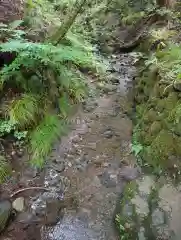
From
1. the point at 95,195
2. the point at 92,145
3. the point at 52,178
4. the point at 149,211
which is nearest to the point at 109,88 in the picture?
the point at 92,145

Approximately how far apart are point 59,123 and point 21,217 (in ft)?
7.13

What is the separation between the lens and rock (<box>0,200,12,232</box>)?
14.0 ft

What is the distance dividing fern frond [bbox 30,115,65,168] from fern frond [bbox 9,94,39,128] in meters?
0.22

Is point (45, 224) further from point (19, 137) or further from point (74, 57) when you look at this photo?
point (74, 57)

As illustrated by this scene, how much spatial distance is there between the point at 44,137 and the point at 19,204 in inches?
55.8

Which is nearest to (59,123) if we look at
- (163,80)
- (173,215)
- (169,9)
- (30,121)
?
(30,121)

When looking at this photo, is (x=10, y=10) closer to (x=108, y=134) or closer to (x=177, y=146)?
(x=108, y=134)

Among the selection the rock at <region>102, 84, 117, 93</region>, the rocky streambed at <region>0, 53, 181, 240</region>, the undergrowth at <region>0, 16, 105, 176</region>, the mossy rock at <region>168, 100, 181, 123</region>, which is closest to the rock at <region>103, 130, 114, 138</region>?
the rocky streambed at <region>0, 53, 181, 240</region>

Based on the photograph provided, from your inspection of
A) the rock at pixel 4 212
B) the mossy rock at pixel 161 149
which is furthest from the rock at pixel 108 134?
the rock at pixel 4 212

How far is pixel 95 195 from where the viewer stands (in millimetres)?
5074

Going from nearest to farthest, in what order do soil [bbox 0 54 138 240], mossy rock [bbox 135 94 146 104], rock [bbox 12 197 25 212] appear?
soil [bbox 0 54 138 240] < rock [bbox 12 197 25 212] < mossy rock [bbox 135 94 146 104]

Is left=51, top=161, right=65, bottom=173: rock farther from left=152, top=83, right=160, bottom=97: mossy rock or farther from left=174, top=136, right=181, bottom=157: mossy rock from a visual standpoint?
left=152, top=83, right=160, bottom=97: mossy rock

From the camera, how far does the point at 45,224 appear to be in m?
4.52

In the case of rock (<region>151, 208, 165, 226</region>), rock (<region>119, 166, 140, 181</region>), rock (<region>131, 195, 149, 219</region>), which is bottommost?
rock (<region>119, 166, 140, 181</region>)
